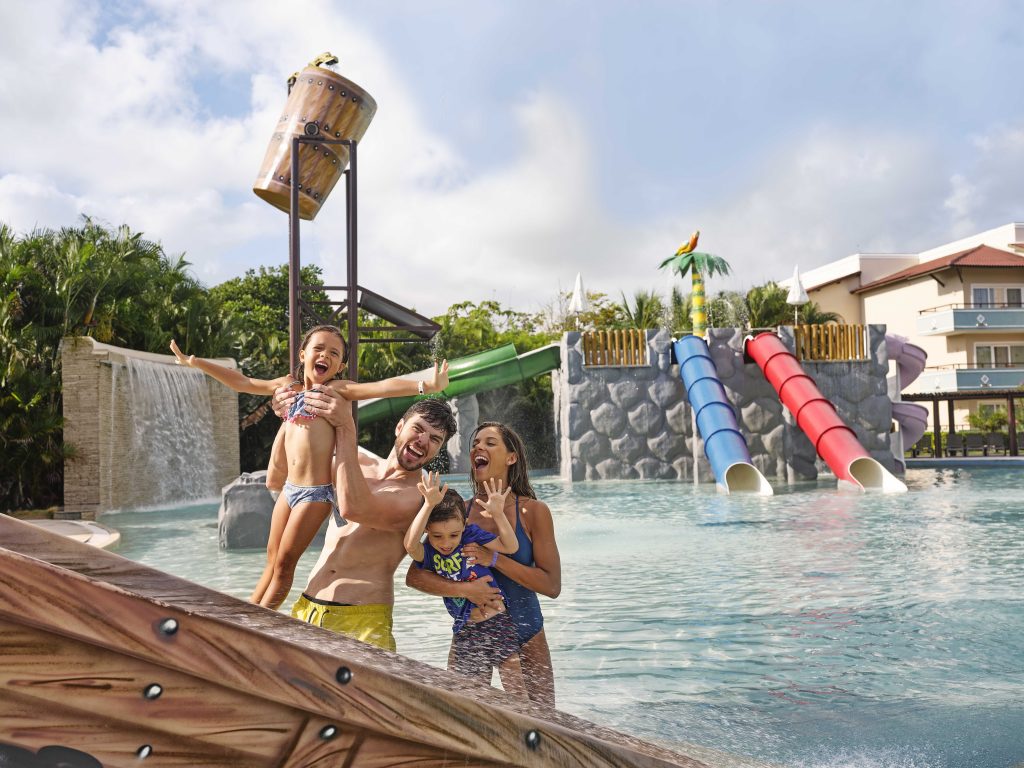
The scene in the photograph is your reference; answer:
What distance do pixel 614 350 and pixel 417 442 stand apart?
14858 millimetres

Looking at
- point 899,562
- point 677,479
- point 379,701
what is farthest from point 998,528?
point 379,701

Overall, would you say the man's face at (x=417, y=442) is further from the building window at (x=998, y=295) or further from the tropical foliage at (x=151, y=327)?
the building window at (x=998, y=295)

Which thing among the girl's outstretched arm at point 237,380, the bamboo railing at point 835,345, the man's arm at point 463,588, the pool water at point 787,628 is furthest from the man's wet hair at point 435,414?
the bamboo railing at point 835,345

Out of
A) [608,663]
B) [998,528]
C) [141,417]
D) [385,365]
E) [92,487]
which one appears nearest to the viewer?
[608,663]

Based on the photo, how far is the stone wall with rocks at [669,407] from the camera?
16.8 metres

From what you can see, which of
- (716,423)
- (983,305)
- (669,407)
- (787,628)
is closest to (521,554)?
(787,628)

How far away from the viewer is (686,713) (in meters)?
3.73

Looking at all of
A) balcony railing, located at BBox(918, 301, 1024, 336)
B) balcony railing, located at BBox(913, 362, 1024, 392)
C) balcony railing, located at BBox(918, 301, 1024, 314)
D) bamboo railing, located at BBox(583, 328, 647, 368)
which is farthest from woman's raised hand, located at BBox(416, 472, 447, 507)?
balcony railing, located at BBox(918, 301, 1024, 314)

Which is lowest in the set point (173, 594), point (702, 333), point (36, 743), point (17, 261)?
point (36, 743)

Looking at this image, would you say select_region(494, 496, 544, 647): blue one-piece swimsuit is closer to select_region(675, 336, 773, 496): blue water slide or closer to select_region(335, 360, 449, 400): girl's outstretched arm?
select_region(335, 360, 449, 400): girl's outstretched arm

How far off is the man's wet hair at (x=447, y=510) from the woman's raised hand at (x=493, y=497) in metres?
0.07

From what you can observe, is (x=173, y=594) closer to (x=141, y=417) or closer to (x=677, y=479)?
(x=141, y=417)

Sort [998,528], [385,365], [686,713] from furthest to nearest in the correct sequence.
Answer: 1. [385,365]
2. [998,528]
3. [686,713]

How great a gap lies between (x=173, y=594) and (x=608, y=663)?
3542 millimetres
